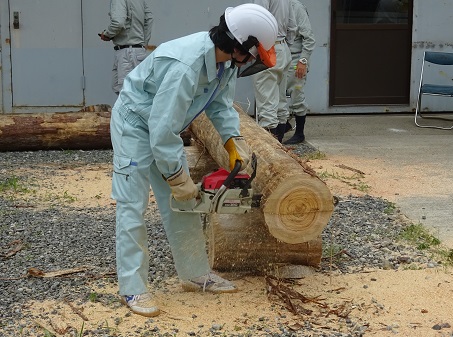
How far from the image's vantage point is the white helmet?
4371 mm

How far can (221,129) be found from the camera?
486 centimetres

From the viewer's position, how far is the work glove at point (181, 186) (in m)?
4.45

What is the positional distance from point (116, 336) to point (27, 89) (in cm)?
768

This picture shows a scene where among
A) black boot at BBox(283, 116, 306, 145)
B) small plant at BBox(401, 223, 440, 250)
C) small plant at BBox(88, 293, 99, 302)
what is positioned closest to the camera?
small plant at BBox(88, 293, 99, 302)

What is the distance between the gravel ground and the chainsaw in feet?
2.30

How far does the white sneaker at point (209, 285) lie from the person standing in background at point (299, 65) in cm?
516

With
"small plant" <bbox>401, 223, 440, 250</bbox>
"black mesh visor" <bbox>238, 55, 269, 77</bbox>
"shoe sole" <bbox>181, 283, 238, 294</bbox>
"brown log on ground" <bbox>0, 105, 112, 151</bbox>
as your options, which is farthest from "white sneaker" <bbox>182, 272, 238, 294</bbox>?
"brown log on ground" <bbox>0, 105, 112, 151</bbox>

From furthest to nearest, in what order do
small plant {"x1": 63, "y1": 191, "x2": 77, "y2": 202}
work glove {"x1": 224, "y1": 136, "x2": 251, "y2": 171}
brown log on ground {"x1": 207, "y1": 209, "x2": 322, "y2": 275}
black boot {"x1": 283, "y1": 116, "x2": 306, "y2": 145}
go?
black boot {"x1": 283, "y1": 116, "x2": 306, "y2": 145}
small plant {"x1": 63, "y1": 191, "x2": 77, "y2": 202}
brown log on ground {"x1": 207, "y1": 209, "x2": 322, "y2": 275}
work glove {"x1": 224, "y1": 136, "x2": 251, "y2": 171}

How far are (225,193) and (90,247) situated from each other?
5.95ft

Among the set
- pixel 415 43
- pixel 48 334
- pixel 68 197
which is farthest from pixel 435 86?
pixel 48 334

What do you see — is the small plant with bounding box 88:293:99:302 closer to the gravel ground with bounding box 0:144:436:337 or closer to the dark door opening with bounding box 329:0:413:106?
the gravel ground with bounding box 0:144:436:337

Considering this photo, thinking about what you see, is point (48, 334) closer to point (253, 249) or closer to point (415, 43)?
point (253, 249)

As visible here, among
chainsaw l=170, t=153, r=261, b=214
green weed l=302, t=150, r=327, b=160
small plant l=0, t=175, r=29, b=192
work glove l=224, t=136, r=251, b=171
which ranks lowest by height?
small plant l=0, t=175, r=29, b=192

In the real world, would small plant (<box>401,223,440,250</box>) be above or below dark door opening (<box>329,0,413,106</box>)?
below
